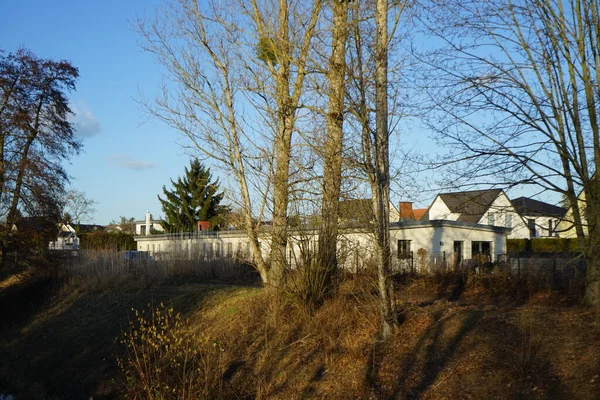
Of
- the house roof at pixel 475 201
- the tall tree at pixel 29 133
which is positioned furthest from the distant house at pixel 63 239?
the house roof at pixel 475 201

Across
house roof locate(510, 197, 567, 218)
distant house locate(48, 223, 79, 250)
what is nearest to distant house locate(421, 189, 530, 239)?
house roof locate(510, 197, 567, 218)

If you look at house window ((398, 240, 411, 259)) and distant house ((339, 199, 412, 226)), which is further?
house window ((398, 240, 411, 259))

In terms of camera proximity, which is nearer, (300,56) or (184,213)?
(300,56)

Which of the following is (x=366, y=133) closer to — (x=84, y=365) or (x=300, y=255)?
(x=300, y=255)

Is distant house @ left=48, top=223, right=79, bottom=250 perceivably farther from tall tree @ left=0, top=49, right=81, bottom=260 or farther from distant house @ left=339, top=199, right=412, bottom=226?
distant house @ left=339, top=199, right=412, bottom=226

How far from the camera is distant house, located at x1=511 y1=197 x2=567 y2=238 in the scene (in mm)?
10039

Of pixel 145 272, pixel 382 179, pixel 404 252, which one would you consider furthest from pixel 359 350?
pixel 145 272

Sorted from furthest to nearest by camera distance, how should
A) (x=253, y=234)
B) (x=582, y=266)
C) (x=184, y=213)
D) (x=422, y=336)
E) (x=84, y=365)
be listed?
(x=184, y=213), (x=582, y=266), (x=84, y=365), (x=253, y=234), (x=422, y=336)

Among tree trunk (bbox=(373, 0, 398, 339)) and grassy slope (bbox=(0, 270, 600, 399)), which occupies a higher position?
tree trunk (bbox=(373, 0, 398, 339))

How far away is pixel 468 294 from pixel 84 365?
925 cm

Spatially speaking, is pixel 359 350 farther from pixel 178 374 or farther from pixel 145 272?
pixel 145 272

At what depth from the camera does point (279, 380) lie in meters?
10.1

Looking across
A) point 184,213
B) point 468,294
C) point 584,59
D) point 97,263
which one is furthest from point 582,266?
point 184,213

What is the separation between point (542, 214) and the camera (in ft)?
33.0
